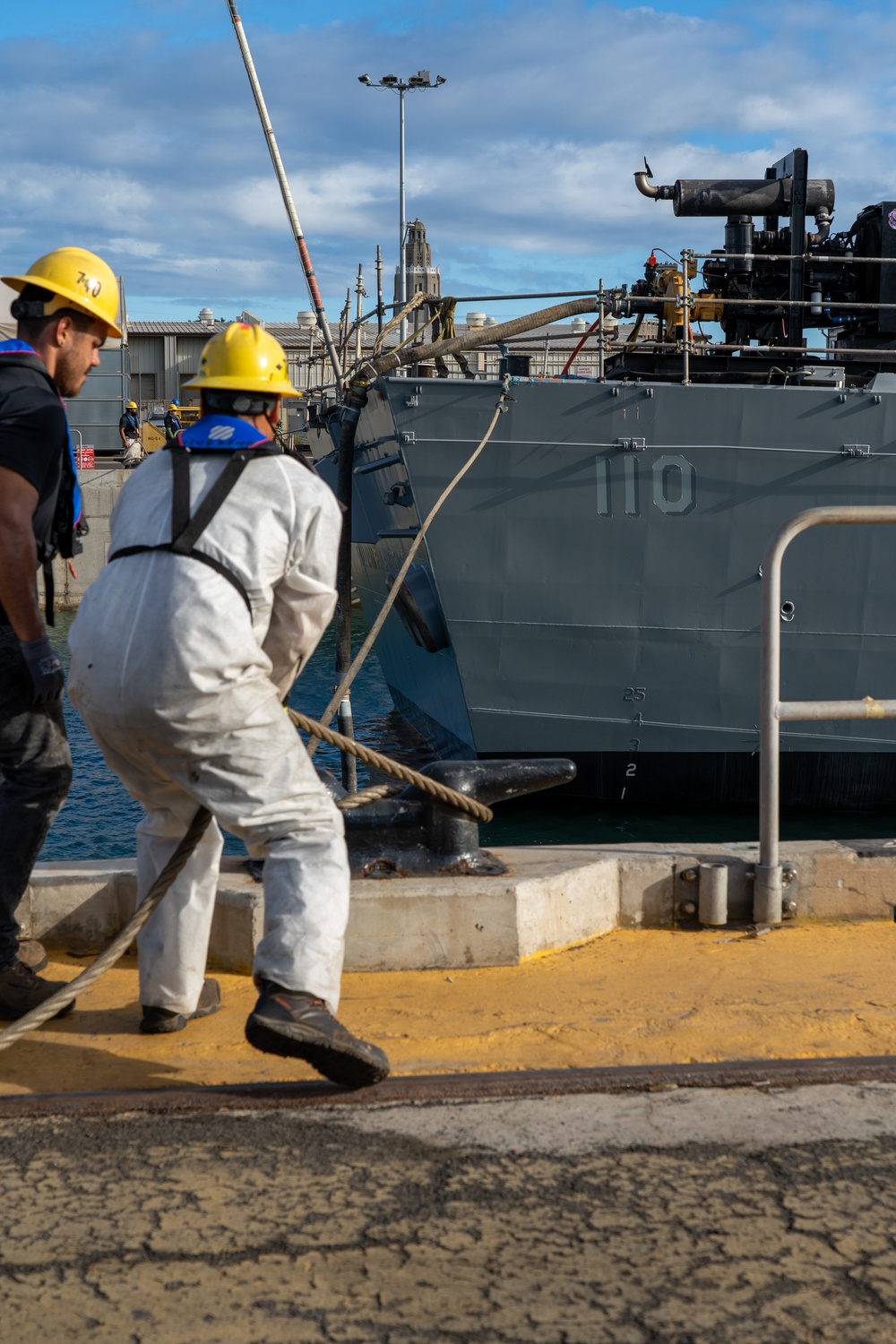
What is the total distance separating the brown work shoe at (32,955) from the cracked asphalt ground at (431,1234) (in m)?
0.99

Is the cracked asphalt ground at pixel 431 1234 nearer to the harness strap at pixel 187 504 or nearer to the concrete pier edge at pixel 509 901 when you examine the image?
the concrete pier edge at pixel 509 901

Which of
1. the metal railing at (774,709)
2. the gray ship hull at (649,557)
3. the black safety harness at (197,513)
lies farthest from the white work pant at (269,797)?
the gray ship hull at (649,557)

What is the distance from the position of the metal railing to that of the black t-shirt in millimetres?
2332

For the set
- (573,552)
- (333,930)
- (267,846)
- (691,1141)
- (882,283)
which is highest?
(882,283)

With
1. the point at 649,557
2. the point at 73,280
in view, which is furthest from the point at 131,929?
the point at 649,557

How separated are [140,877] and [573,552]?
22.1ft

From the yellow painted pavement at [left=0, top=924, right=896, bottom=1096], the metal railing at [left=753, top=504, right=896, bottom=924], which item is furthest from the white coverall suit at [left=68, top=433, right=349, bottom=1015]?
the metal railing at [left=753, top=504, right=896, bottom=924]

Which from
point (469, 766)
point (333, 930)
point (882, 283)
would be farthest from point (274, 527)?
point (882, 283)

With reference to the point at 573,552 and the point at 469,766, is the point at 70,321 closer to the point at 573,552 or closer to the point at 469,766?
the point at 469,766

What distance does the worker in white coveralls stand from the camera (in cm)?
286

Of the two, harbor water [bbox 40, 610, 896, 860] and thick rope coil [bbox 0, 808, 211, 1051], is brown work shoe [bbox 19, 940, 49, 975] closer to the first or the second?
thick rope coil [bbox 0, 808, 211, 1051]

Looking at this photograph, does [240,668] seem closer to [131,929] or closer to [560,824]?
[131,929]

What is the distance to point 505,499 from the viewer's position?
9.64 metres

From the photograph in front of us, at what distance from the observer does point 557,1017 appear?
11.5ft
